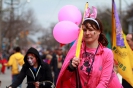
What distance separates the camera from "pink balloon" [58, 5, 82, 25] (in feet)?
16.1

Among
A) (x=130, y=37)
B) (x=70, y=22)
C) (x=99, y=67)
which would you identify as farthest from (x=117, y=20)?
(x=99, y=67)

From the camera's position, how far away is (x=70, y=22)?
4703 millimetres

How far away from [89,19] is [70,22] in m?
0.45

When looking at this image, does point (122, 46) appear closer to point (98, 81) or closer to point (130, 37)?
point (130, 37)

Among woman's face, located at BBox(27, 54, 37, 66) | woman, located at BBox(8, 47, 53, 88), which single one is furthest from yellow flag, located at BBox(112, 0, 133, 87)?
woman's face, located at BBox(27, 54, 37, 66)

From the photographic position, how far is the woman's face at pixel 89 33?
4242 millimetres

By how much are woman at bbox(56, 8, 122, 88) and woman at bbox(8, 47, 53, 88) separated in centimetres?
266

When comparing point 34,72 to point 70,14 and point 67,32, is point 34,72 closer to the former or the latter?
point 70,14

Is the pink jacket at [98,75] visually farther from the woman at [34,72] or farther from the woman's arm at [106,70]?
the woman at [34,72]

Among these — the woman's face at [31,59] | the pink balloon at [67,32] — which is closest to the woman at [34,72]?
the woman's face at [31,59]

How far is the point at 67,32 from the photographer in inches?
181

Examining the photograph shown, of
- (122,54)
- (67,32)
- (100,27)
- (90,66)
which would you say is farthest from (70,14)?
(122,54)

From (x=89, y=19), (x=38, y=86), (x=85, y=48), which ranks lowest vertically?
(x=38, y=86)

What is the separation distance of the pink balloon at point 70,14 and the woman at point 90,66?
1.95ft
